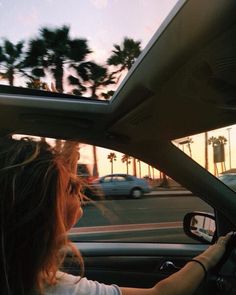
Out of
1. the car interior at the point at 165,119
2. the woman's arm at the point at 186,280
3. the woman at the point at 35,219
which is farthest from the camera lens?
the car interior at the point at 165,119

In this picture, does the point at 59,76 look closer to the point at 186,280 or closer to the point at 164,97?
the point at 164,97

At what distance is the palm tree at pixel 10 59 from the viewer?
218 cm

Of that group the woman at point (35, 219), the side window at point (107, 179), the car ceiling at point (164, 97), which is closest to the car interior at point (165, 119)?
the car ceiling at point (164, 97)

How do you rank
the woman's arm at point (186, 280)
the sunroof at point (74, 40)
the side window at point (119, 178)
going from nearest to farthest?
the woman's arm at point (186, 280) → the sunroof at point (74, 40) → the side window at point (119, 178)

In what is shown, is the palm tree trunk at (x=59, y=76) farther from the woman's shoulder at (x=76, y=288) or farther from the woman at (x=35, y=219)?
the woman's shoulder at (x=76, y=288)

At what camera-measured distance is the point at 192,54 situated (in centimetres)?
190

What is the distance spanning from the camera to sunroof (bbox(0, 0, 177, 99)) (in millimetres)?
1934

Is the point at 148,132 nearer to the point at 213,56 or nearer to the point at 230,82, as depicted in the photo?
the point at 230,82

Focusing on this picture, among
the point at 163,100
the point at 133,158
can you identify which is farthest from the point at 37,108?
the point at 133,158

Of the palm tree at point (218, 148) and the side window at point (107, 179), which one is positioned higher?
the palm tree at point (218, 148)

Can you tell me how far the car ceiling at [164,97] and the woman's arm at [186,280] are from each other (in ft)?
2.18

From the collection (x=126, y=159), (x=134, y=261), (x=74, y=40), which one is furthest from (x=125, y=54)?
(x=134, y=261)

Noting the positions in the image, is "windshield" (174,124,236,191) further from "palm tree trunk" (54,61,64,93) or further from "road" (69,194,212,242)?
"palm tree trunk" (54,61,64,93)

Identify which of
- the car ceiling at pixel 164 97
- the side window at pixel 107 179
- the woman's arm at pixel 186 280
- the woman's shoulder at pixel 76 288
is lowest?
the woman's arm at pixel 186 280
